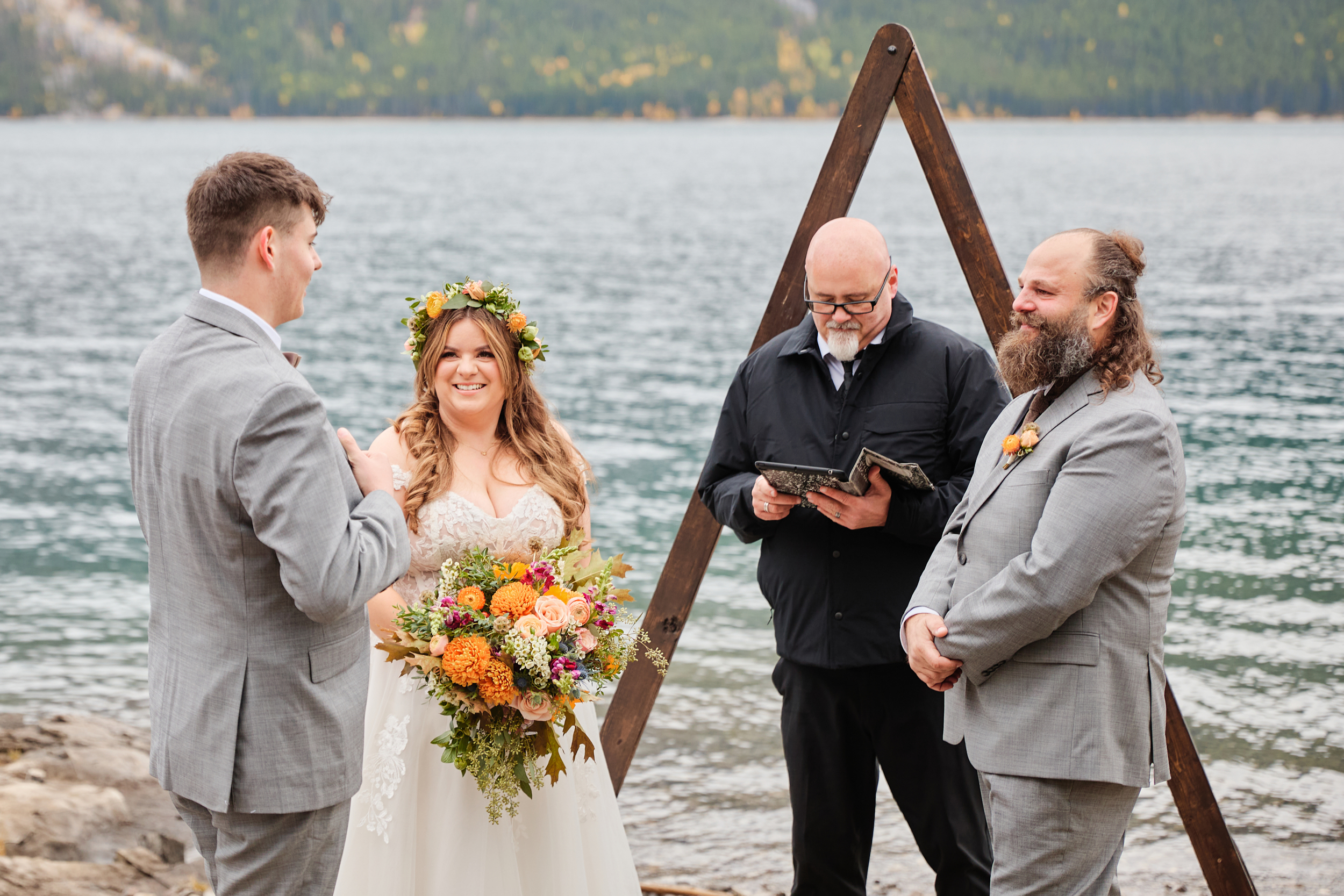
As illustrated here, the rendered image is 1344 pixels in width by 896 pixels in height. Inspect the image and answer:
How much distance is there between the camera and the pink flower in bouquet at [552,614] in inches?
126

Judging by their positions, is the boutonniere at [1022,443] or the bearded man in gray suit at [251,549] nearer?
the bearded man in gray suit at [251,549]

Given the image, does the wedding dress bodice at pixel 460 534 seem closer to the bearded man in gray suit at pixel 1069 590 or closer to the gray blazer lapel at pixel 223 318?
the gray blazer lapel at pixel 223 318

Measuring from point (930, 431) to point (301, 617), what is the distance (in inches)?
82.2

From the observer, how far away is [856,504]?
11.6 ft

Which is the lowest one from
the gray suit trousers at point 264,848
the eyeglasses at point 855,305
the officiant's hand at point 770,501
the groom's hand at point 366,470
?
the gray suit trousers at point 264,848

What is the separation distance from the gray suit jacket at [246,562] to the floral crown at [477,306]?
114cm

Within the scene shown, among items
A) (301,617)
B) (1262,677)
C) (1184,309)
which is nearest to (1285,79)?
(1184,309)

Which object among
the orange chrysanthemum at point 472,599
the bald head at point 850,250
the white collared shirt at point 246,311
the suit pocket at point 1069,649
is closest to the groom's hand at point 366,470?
the white collared shirt at point 246,311

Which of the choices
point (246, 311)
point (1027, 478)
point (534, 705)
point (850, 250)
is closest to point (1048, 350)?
point (1027, 478)

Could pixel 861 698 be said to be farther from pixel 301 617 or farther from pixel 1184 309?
pixel 1184 309

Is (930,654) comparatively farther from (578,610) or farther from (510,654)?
(510,654)

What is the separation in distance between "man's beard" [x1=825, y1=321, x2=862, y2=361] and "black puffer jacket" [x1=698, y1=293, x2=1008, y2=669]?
76 mm

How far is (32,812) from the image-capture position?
527 cm

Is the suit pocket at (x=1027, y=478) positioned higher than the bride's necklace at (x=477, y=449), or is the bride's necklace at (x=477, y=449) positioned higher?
the suit pocket at (x=1027, y=478)
